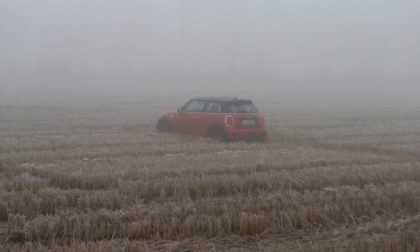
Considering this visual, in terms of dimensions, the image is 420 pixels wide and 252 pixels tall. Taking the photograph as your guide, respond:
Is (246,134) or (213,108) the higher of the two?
(213,108)

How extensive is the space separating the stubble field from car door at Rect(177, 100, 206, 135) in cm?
64

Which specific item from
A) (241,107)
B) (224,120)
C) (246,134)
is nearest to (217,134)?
(224,120)

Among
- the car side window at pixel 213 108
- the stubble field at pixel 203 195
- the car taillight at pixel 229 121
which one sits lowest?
the stubble field at pixel 203 195

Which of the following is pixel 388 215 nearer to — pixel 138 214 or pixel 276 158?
pixel 138 214

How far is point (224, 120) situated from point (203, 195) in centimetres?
696

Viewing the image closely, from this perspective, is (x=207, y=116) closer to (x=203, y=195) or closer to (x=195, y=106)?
(x=195, y=106)

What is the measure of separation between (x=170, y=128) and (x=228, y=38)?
275 feet

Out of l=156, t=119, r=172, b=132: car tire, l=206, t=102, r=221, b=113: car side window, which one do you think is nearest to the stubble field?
l=206, t=102, r=221, b=113: car side window

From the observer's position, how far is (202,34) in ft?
335

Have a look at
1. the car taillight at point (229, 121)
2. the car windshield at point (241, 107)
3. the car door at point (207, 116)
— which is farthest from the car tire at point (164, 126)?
the car taillight at point (229, 121)

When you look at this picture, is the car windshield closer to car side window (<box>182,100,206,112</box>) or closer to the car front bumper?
the car front bumper

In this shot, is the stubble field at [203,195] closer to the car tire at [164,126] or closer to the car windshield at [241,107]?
the car windshield at [241,107]

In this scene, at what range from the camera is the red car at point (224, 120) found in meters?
15.7

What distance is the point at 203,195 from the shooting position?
29.2 feet
